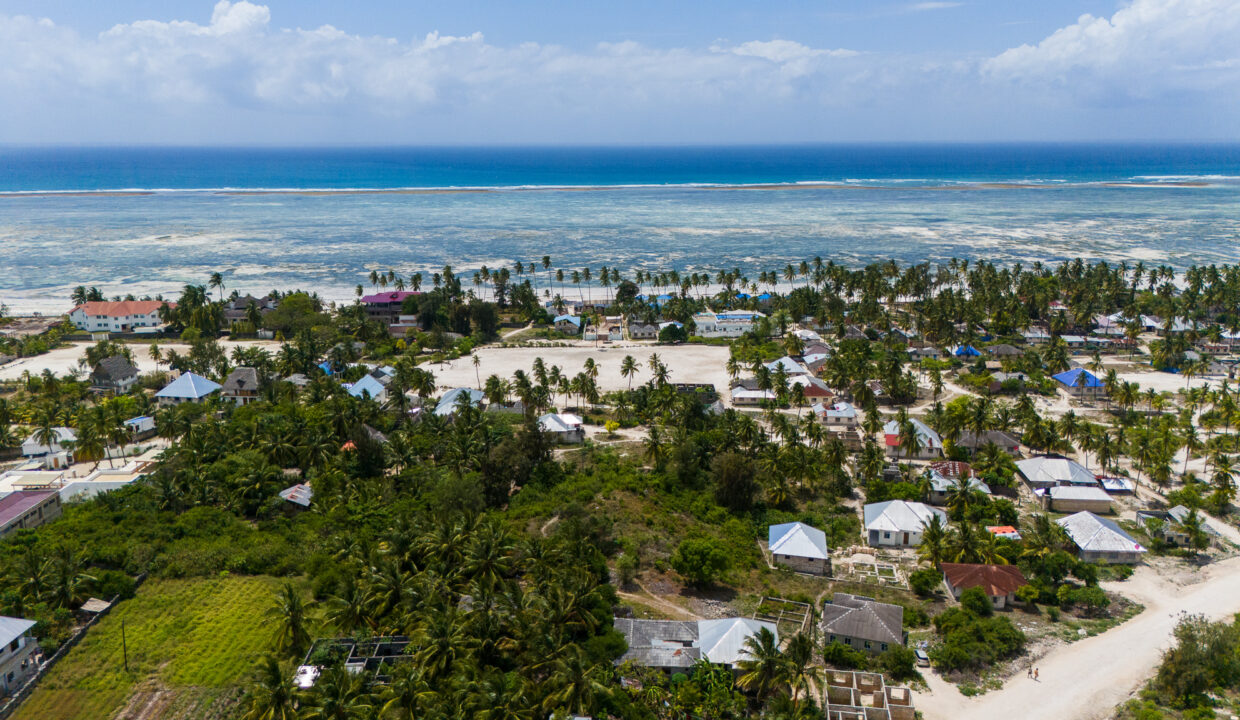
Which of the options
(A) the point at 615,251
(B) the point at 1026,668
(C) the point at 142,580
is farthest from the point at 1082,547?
(A) the point at 615,251

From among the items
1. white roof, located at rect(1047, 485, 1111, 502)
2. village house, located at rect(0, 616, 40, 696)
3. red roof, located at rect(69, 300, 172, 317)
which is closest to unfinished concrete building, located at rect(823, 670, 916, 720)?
white roof, located at rect(1047, 485, 1111, 502)

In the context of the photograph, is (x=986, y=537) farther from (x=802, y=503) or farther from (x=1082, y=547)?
(x=802, y=503)

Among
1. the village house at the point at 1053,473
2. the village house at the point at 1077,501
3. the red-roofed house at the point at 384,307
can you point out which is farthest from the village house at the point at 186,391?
the village house at the point at 1077,501

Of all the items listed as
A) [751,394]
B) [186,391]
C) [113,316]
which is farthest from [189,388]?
[751,394]

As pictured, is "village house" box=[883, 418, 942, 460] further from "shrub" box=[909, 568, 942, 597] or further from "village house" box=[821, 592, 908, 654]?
"village house" box=[821, 592, 908, 654]

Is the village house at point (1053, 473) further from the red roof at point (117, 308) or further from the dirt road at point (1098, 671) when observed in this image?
the red roof at point (117, 308)

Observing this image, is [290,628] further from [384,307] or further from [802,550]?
[384,307]
